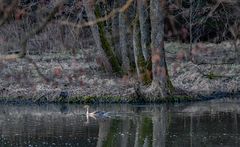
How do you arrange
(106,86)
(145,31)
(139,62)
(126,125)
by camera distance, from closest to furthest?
1. (126,125)
2. (145,31)
3. (106,86)
4. (139,62)

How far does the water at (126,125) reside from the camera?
49.2 feet

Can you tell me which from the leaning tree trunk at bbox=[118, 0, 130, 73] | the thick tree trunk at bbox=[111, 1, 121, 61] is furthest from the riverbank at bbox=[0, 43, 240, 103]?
the thick tree trunk at bbox=[111, 1, 121, 61]

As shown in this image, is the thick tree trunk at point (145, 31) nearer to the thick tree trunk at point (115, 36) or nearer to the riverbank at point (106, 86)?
the riverbank at point (106, 86)

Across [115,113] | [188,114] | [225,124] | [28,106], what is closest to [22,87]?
[28,106]

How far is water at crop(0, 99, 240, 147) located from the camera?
15.0 m

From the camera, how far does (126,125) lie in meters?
17.1

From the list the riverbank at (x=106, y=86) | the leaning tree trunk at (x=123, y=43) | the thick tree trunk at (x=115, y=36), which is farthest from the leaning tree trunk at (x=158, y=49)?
the thick tree trunk at (x=115, y=36)

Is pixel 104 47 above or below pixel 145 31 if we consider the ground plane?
below

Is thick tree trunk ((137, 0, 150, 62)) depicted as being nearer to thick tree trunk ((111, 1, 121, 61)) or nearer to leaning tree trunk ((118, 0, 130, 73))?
leaning tree trunk ((118, 0, 130, 73))

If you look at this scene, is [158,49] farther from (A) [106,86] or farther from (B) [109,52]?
(B) [109,52]

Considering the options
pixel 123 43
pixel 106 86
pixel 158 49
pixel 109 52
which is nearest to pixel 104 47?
pixel 109 52

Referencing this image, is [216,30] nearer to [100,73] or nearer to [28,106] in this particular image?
[100,73]

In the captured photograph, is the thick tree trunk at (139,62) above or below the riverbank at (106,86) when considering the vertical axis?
above

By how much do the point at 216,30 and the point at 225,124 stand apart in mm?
17214
